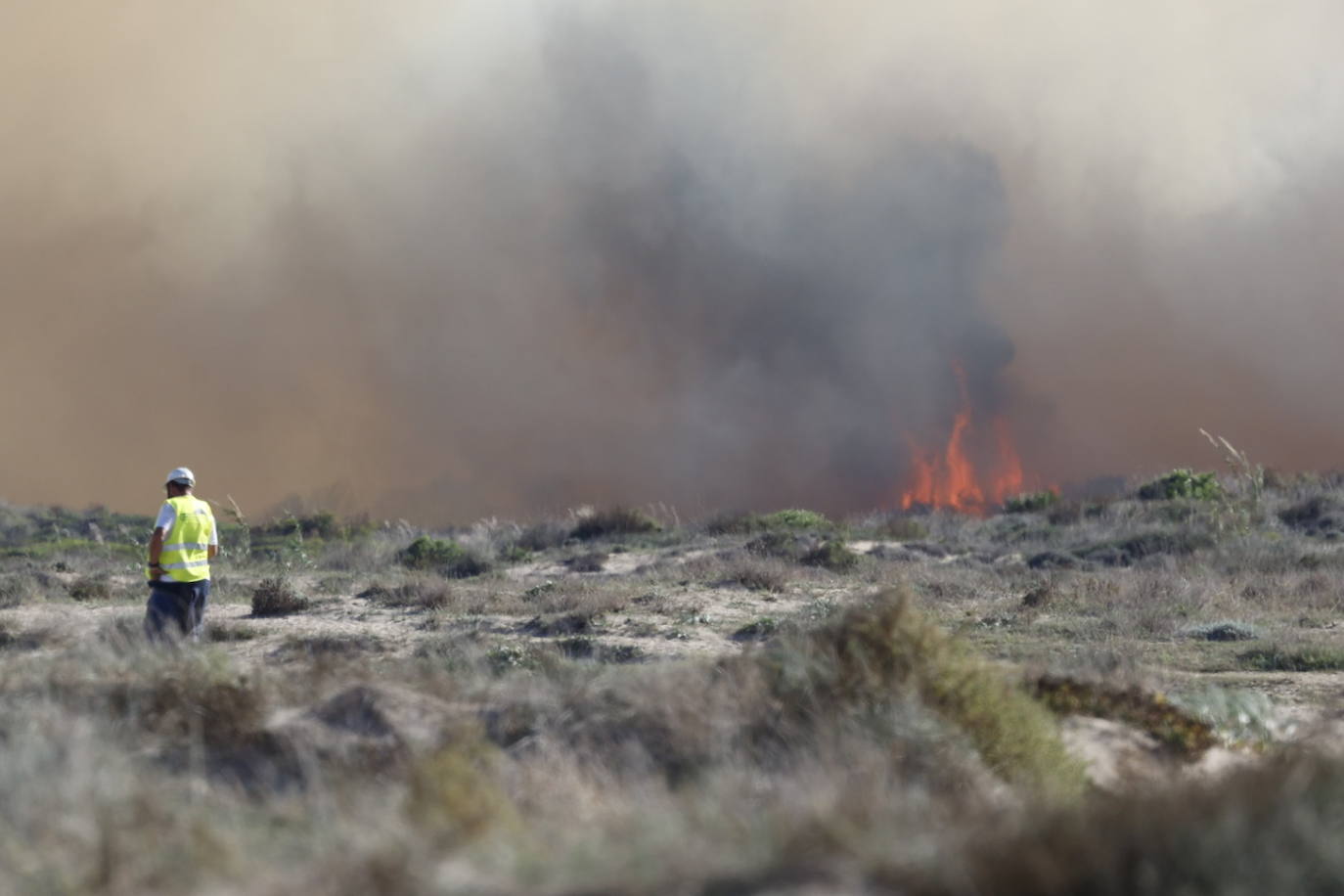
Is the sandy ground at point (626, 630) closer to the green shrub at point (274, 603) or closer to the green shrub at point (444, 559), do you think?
the green shrub at point (274, 603)

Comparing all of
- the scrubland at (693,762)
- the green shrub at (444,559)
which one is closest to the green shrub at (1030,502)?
the green shrub at (444,559)

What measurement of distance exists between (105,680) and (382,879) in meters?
5.05

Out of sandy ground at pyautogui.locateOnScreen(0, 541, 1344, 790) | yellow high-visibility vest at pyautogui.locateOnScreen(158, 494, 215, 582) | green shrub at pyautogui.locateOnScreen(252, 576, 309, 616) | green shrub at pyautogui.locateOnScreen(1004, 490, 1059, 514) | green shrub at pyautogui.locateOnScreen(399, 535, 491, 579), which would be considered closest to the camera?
sandy ground at pyautogui.locateOnScreen(0, 541, 1344, 790)

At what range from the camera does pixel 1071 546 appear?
27.7m

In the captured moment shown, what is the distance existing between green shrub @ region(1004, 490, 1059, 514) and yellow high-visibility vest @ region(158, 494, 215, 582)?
30.6 meters

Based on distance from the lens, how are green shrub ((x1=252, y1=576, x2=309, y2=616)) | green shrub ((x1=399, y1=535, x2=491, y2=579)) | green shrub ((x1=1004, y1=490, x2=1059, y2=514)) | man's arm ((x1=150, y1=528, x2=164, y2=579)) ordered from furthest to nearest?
green shrub ((x1=1004, y1=490, x2=1059, y2=514)) → green shrub ((x1=399, y1=535, x2=491, y2=579)) → green shrub ((x1=252, y1=576, x2=309, y2=616)) → man's arm ((x1=150, y1=528, x2=164, y2=579))

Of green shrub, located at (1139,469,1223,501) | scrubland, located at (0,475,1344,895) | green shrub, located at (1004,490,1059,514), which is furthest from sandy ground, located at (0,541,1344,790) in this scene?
green shrub, located at (1004,490,1059,514)

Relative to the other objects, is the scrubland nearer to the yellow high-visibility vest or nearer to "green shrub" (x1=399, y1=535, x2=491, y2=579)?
the yellow high-visibility vest

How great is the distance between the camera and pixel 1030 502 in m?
40.5

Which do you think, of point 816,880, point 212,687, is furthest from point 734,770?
point 212,687

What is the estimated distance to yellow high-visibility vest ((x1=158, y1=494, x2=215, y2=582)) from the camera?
1240 cm

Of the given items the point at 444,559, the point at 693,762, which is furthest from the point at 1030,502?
the point at 693,762

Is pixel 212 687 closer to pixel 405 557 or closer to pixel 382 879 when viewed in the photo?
pixel 382 879

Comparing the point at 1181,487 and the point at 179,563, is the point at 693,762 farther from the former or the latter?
the point at 1181,487
